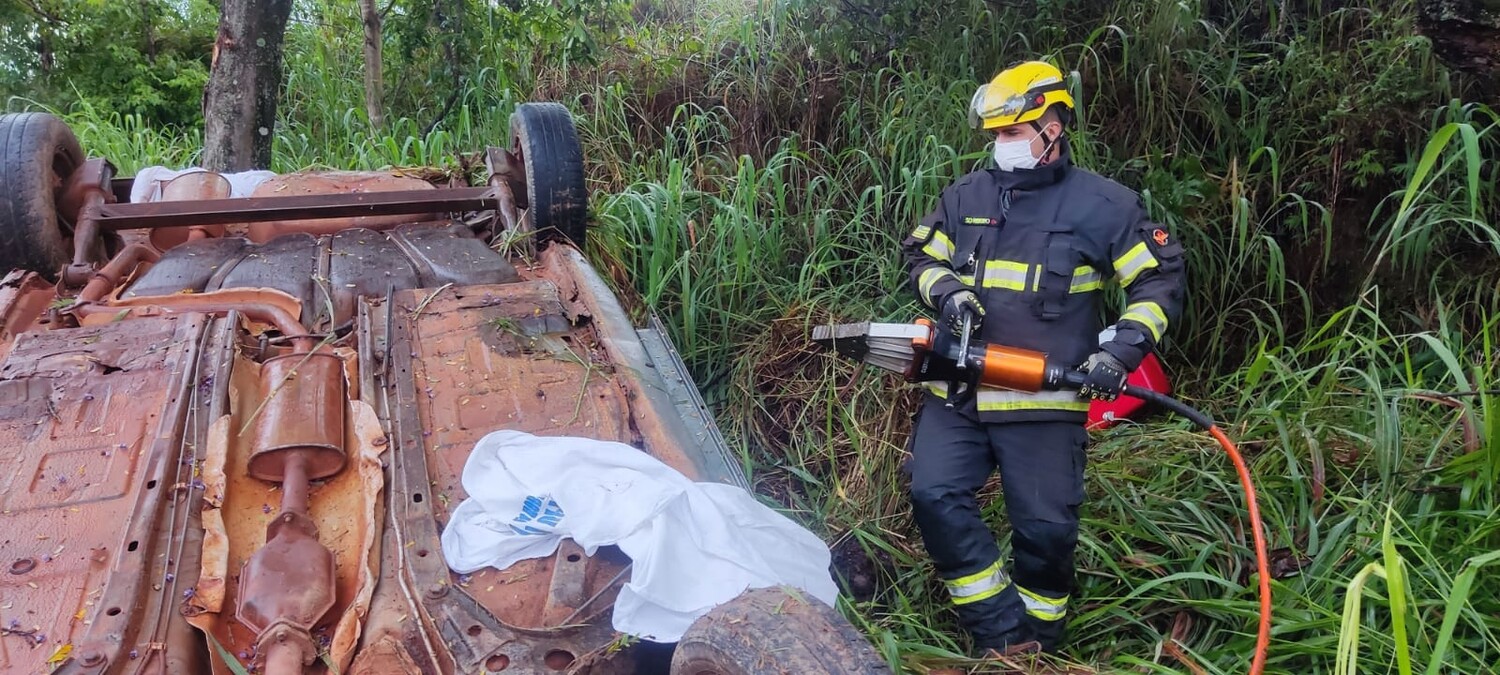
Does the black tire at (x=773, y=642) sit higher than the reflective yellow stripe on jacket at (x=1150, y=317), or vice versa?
the reflective yellow stripe on jacket at (x=1150, y=317)

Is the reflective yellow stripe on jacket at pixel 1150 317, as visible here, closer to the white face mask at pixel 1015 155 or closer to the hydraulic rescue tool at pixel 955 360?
the hydraulic rescue tool at pixel 955 360

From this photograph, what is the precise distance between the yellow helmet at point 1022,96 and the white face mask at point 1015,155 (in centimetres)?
6

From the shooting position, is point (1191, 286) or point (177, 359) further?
point (1191, 286)

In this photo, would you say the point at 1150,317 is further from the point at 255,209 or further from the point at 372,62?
the point at 372,62

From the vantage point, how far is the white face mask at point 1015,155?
230 cm

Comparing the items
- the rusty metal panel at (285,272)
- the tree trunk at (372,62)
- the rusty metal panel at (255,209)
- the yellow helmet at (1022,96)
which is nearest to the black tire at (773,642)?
the yellow helmet at (1022,96)

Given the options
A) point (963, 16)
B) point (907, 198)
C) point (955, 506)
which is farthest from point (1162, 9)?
point (955, 506)

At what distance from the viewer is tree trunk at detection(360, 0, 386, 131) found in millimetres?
5324

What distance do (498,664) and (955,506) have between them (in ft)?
3.69

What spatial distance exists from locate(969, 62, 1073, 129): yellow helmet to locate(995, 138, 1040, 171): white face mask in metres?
0.06

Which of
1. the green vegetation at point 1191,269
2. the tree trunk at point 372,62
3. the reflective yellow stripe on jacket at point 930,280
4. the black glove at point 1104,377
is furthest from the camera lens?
the tree trunk at point 372,62

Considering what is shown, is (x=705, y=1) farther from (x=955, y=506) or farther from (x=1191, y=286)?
(x=955, y=506)

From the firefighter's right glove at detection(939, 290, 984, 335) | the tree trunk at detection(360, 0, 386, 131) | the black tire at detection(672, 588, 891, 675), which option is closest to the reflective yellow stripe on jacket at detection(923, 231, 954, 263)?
the firefighter's right glove at detection(939, 290, 984, 335)

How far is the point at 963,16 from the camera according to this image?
418 centimetres
